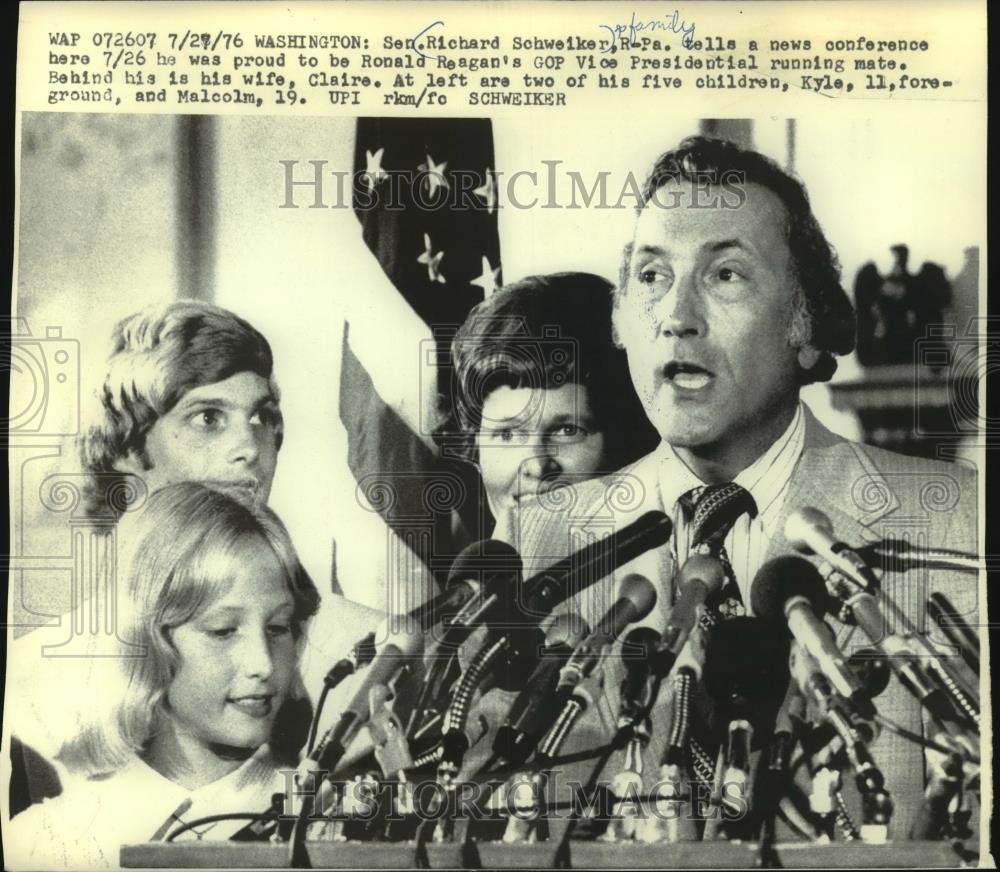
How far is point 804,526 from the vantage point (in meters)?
3.04

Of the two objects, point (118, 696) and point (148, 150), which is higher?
point (148, 150)

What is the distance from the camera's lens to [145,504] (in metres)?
2.99

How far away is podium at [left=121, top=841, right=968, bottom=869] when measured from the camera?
117 inches

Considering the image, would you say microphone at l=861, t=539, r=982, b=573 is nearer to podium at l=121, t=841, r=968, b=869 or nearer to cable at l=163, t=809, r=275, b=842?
podium at l=121, t=841, r=968, b=869

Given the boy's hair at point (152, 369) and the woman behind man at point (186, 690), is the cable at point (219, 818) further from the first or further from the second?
the boy's hair at point (152, 369)

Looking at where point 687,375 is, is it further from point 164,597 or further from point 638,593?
point 164,597

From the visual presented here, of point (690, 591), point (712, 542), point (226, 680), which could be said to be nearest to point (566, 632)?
point (690, 591)

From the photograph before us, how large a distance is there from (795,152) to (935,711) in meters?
1.60

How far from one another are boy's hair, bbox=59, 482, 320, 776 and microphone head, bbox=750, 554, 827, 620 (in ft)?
4.02

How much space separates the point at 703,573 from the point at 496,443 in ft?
2.22

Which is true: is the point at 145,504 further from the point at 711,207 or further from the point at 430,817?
the point at 711,207

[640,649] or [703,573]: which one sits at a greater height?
[703,573]

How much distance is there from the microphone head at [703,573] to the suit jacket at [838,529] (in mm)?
33

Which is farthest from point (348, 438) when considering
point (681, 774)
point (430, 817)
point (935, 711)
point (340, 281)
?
point (935, 711)
